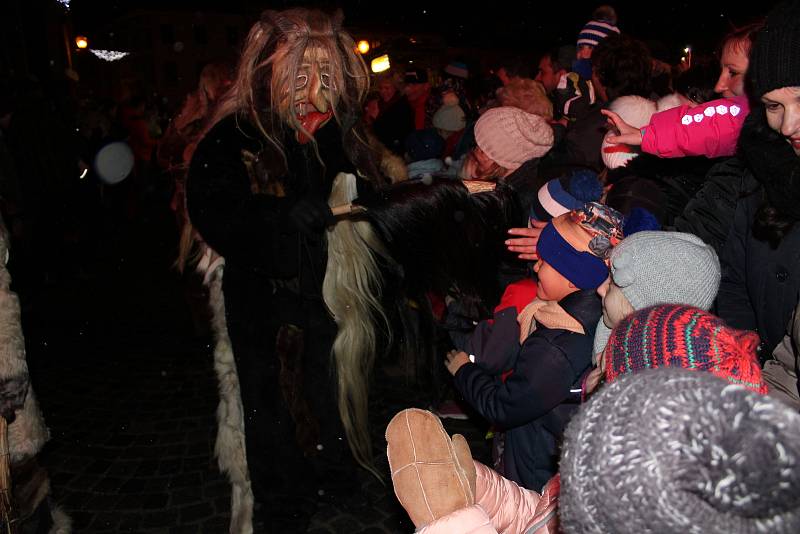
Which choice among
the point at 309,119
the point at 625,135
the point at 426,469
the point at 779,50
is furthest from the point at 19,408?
the point at 779,50

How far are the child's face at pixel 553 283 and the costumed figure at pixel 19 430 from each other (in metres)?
1.89

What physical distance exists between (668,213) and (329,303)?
1.61 meters

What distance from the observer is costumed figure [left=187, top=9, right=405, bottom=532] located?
220 centimetres

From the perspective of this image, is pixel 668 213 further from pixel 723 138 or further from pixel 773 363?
pixel 773 363

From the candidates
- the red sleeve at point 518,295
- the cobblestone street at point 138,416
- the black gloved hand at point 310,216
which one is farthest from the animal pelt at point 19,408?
the red sleeve at point 518,295

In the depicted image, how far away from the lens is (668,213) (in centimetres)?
263

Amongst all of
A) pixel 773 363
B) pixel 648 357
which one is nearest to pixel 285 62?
pixel 648 357

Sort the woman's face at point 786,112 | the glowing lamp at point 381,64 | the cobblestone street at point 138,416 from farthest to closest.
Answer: the glowing lamp at point 381,64
the cobblestone street at point 138,416
the woman's face at point 786,112

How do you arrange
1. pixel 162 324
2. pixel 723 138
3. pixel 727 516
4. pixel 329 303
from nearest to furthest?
pixel 727 516 → pixel 723 138 → pixel 329 303 → pixel 162 324

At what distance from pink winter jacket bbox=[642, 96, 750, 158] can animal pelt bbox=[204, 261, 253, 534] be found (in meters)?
1.98

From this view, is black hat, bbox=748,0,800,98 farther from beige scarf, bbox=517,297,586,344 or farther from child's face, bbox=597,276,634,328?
beige scarf, bbox=517,297,586,344

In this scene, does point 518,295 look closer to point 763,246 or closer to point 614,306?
point 614,306

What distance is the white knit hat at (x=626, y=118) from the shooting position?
9.68ft

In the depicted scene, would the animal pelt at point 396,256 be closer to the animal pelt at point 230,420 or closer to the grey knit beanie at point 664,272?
the animal pelt at point 230,420
